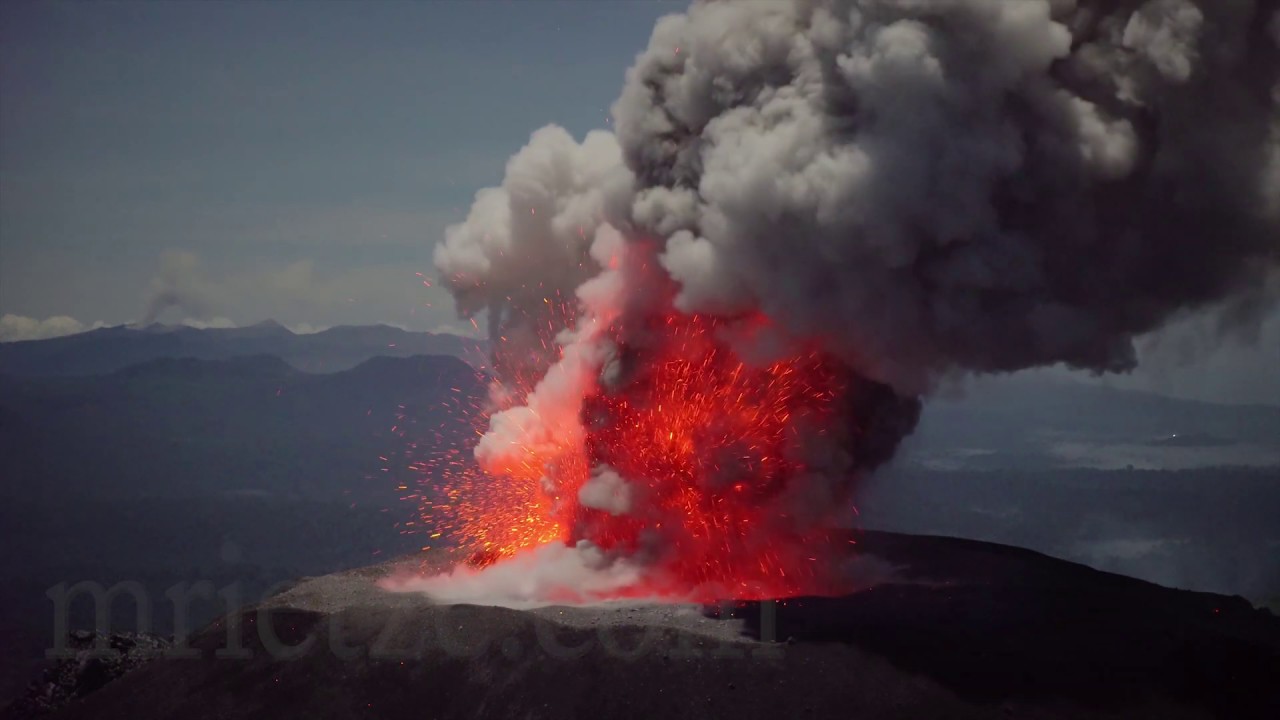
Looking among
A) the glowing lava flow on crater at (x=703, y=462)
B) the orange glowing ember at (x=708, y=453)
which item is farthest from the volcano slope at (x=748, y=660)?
the orange glowing ember at (x=708, y=453)

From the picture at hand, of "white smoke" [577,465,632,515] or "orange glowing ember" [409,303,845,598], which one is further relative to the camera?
"white smoke" [577,465,632,515]

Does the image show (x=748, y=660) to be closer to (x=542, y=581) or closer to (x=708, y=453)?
(x=708, y=453)

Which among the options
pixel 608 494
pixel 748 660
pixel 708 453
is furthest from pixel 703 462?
pixel 748 660

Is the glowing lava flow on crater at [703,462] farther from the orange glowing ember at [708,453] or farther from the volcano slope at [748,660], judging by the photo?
the volcano slope at [748,660]

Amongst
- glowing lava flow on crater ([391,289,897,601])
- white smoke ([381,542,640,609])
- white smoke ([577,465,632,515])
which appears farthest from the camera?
white smoke ([577,465,632,515])

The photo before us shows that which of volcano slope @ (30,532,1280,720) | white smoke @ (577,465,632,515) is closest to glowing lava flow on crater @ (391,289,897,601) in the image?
white smoke @ (577,465,632,515)

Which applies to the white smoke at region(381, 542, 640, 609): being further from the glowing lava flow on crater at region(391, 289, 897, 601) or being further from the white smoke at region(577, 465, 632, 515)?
the white smoke at region(577, 465, 632, 515)

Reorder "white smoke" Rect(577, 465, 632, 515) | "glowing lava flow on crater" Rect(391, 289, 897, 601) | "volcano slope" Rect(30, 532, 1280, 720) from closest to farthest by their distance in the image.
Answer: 1. "volcano slope" Rect(30, 532, 1280, 720)
2. "glowing lava flow on crater" Rect(391, 289, 897, 601)
3. "white smoke" Rect(577, 465, 632, 515)

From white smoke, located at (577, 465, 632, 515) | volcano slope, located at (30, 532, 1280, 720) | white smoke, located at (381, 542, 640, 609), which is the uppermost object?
white smoke, located at (577, 465, 632, 515)

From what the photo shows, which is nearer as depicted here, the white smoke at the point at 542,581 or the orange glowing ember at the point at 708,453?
the white smoke at the point at 542,581

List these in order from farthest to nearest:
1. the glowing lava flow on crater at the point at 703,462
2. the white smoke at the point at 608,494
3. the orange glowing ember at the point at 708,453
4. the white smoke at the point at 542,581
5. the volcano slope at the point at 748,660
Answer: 1. the white smoke at the point at 608,494
2. the orange glowing ember at the point at 708,453
3. the glowing lava flow on crater at the point at 703,462
4. the white smoke at the point at 542,581
5. the volcano slope at the point at 748,660
